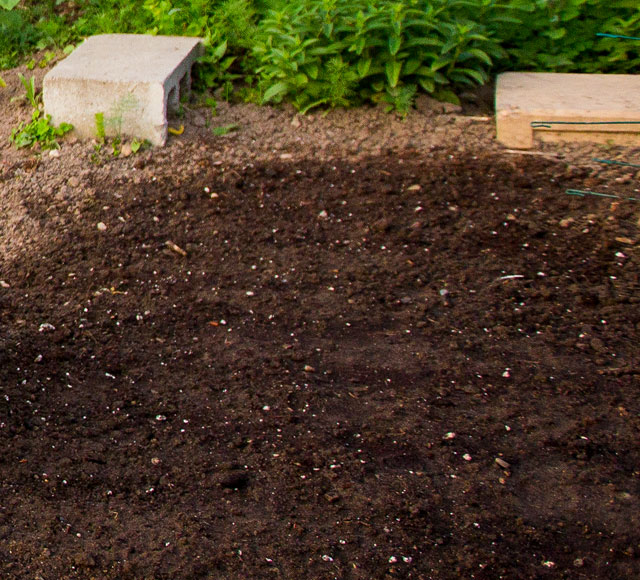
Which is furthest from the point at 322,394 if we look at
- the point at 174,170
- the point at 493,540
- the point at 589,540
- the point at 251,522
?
the point at 174,170

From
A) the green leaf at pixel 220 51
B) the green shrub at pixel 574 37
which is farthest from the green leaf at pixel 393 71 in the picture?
the green leaf at pixel 220 51

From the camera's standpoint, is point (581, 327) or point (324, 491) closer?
point (324, 491)

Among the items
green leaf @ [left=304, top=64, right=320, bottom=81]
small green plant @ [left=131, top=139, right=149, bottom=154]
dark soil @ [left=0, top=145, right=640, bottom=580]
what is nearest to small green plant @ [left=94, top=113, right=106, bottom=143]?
small green plant @ [left=131, top=139, right=149, bottom=154]

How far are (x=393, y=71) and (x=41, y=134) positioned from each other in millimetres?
1774

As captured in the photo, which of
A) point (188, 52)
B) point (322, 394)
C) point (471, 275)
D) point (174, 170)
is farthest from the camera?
point (188, 52)

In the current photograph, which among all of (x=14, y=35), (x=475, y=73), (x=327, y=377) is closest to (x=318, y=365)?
(x=327, y=377)

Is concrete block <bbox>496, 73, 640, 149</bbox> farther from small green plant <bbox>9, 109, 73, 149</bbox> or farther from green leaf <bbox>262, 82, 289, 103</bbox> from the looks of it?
small green plant <bbox>9, 109, 73, 149</bbox>

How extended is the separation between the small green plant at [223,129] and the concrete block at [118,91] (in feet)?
0.83

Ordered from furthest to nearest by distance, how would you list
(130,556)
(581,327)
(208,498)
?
(581,327) < (208,498) < (130,556)

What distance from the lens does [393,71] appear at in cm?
404

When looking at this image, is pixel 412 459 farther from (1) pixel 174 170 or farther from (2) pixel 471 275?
(1) pixel 174 170

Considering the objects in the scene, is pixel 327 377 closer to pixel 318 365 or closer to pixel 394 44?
pixel 318 365

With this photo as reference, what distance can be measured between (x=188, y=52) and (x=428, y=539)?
3.01 metres

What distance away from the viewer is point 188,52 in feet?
13.9
